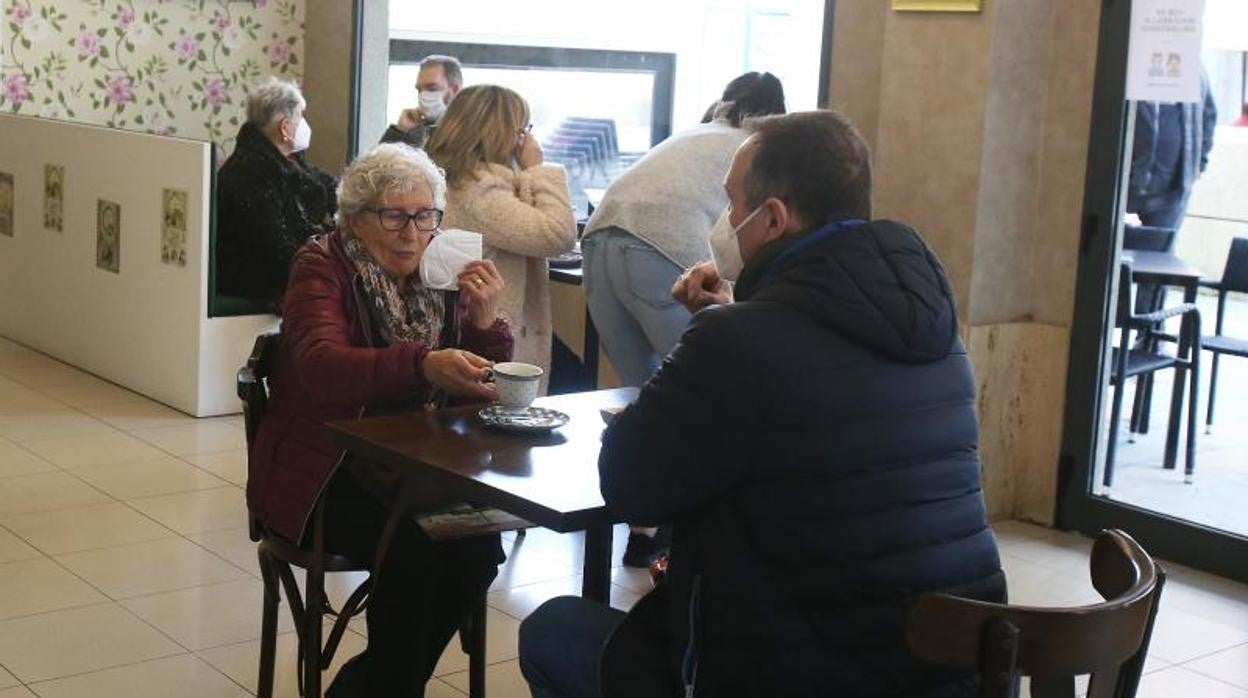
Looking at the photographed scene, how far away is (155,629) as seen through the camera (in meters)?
3.70

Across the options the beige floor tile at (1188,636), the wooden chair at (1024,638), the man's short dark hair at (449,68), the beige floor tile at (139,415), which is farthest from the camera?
the man's short dark hair at (449,68)

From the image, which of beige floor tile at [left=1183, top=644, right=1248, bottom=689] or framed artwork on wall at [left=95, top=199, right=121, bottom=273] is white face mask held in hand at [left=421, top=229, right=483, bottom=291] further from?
framed artwork on wall at [left=95, top=199, right=121, bottom=273]

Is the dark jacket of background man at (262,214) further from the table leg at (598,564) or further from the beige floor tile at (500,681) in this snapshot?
the table leg at (598,564)

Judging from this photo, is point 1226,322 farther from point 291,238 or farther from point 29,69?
point 29,69

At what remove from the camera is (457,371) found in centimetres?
282

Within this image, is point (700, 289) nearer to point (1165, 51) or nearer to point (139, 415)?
point (1165, 51)

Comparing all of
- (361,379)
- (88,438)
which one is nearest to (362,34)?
(88,438)

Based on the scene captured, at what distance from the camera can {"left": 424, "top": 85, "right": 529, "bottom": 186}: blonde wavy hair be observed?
433 centimetres

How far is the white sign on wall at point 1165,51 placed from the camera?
4508 millimetres

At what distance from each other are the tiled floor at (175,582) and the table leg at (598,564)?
507mm

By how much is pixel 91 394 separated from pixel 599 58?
2.28m

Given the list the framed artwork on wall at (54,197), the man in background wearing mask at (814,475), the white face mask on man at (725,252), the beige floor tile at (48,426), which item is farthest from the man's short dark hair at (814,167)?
the framed artwork on wall at (54,197)

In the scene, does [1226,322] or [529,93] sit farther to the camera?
[529,93]

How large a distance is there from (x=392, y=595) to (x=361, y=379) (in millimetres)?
373
